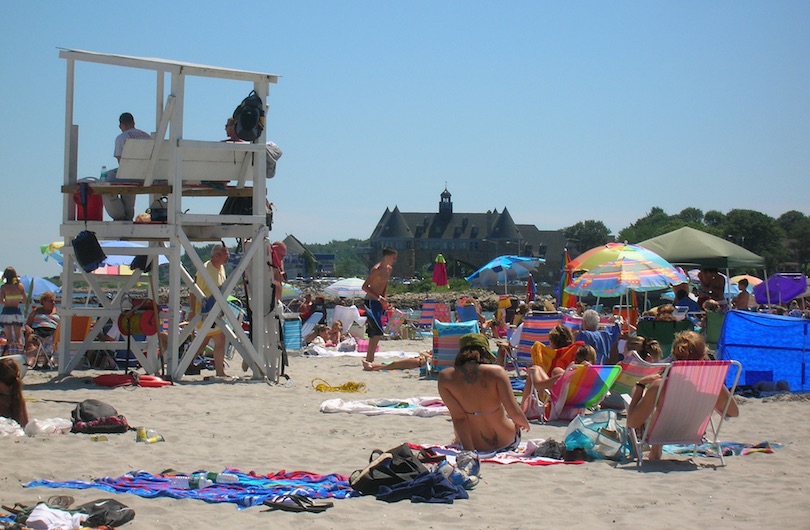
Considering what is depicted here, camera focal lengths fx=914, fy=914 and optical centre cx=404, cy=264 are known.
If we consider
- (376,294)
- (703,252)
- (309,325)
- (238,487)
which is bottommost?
(309,325)

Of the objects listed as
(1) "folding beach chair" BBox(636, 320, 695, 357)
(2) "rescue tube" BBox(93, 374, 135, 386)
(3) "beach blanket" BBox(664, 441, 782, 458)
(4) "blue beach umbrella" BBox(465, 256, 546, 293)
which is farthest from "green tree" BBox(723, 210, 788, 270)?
(3) "beach blanket" BBox(664, 441, 782, 458)

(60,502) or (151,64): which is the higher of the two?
(151,64)

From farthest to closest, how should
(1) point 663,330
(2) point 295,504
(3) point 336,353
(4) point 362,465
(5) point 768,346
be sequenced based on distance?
(3) point 336,353 < (1) point 663,330 < (5) point 768,346 < (4) point 362,465 < (2) point 295,504

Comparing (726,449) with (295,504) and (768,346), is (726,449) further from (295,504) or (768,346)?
(768,346)

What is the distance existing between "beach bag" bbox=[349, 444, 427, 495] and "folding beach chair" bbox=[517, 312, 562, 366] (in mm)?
5584

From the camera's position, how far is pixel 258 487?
4930mm

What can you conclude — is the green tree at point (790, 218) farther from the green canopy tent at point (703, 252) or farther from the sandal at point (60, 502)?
the sandal at point (60, 502)

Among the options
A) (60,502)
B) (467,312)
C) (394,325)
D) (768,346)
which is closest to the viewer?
(60,502)

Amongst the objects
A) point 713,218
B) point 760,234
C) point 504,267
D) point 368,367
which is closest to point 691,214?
point 713,218

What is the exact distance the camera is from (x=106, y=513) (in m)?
4.12

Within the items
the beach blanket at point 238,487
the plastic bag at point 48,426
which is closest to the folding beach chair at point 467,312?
the plastic bag at point 48,426

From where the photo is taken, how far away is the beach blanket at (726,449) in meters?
6.18

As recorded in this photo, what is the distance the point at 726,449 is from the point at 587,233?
135 m

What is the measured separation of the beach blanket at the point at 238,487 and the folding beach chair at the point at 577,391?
2.61m
